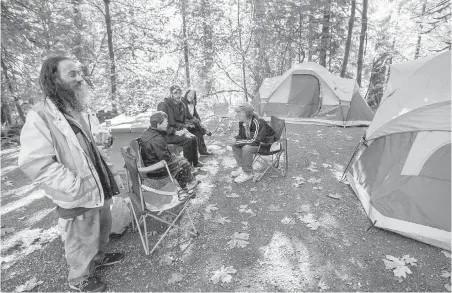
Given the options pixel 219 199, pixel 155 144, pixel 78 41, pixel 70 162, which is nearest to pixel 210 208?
pixel 219 199

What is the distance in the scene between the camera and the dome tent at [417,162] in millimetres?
2852

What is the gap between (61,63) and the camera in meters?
2.13

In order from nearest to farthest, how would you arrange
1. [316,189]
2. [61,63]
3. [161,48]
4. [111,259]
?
1. [61,63]
2. [111,259]
3. [316,189]
4. [161,48]

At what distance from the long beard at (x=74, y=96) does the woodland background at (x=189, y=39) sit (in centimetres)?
590

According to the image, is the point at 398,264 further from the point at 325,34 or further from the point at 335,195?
the point at 325,34

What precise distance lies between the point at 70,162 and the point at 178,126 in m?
3.11

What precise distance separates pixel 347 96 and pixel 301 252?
6.34 m

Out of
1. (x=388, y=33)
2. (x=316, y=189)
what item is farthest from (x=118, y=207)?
(x=388, y=33)

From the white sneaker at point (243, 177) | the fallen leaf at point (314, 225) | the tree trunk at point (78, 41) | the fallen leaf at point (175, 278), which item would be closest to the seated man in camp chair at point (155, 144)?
the fallen leaf at point (175, 278)

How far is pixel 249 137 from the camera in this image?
15.3ft

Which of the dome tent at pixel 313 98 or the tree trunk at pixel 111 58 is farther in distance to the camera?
the tree trunk at pixel 111 58

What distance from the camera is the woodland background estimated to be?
7.75 metres

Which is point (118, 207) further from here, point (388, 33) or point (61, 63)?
point (388, 33)

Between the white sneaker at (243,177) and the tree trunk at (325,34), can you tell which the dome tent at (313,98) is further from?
the white sneaker at (243,177)
